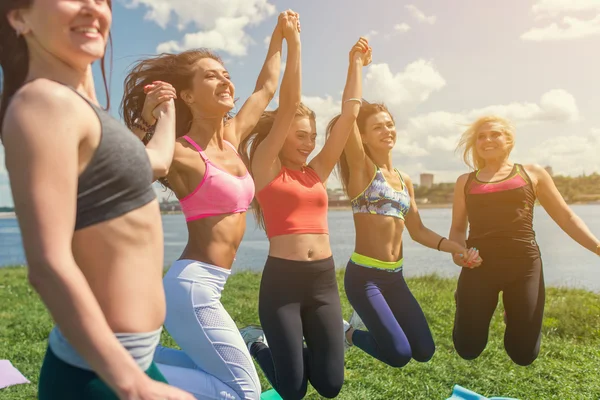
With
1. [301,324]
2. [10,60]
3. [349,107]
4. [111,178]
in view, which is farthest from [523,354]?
[10,60]

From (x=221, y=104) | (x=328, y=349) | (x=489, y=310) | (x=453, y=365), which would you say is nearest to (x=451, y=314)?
(x=453, y=365)

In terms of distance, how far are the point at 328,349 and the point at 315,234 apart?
87 centimetres

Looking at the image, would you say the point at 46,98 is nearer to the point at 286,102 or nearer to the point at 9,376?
the point at 286,102

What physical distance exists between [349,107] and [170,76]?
137 cm

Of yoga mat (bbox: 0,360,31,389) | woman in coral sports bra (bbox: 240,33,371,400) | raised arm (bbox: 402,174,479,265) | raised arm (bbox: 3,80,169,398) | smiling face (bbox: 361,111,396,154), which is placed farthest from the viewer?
yoga mat (bbox: 0,360,31,389)

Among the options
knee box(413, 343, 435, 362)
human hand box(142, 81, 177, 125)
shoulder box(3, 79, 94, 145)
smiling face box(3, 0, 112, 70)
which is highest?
smiling face box(3, 0, 112, 70)

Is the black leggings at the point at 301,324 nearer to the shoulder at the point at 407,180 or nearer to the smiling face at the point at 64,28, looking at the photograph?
the shoulder at the point at 407,180

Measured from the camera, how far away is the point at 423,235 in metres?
5.31

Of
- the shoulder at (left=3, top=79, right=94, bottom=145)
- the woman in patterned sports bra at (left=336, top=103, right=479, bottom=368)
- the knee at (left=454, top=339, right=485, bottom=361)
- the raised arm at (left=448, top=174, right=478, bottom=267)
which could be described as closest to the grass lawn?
the knee at (left=454, top=339, right=485, bottom=361)

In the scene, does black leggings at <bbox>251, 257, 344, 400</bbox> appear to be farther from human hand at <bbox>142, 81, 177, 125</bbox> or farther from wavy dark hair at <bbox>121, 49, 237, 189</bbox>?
human hand at <bbox>142, 81, 177, 125</bbox>

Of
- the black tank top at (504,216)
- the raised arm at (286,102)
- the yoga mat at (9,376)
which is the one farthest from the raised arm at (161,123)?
the yoga mat at (9,376)

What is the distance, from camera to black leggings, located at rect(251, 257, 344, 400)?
4215 millimetres

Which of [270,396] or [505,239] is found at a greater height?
[505,239]

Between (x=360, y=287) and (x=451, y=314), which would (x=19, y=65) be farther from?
(x=451, y=314)
